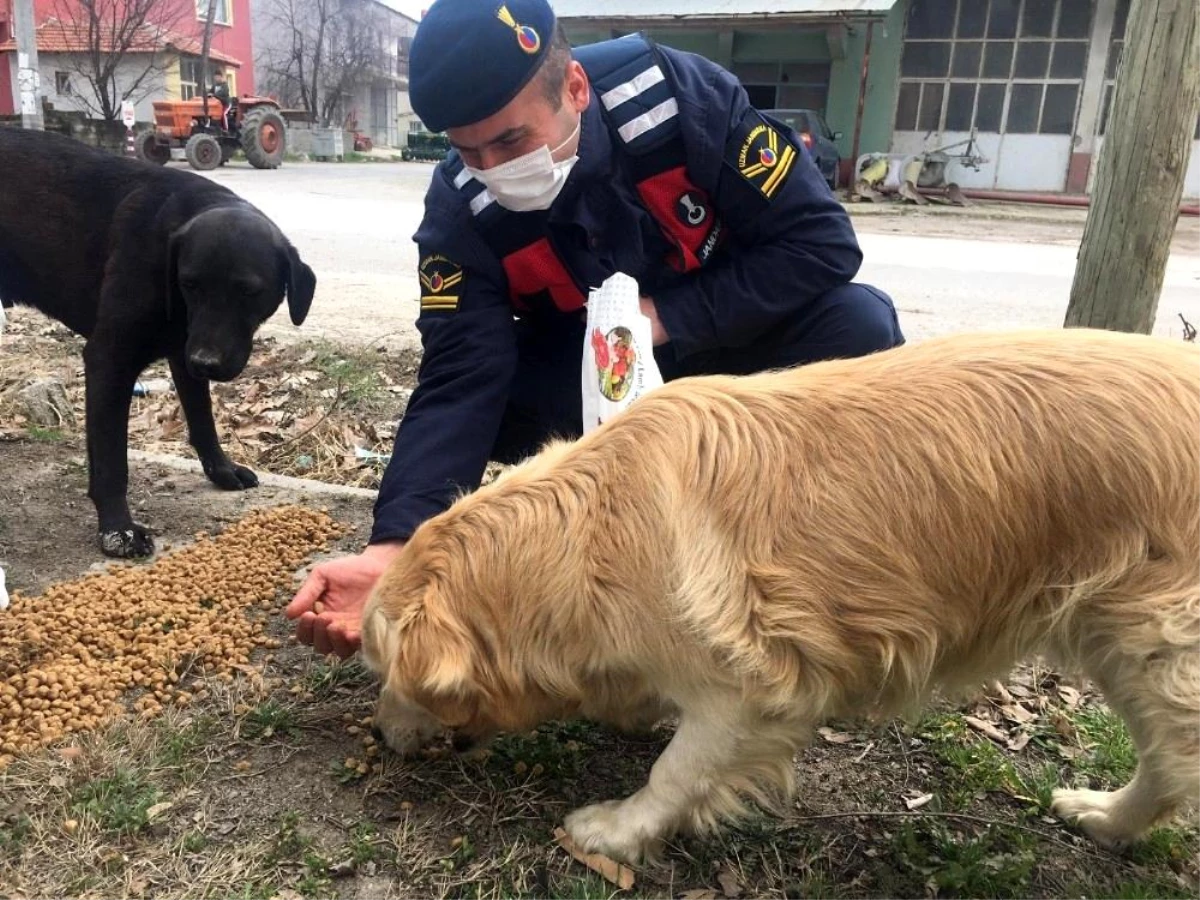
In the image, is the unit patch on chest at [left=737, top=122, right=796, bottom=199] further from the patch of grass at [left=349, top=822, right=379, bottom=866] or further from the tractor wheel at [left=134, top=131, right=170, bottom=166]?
the tractor wheel at [left=134, top=131, right=170, bottom=166]

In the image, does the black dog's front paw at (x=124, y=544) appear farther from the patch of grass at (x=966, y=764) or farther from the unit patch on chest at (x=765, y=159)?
the patch of grass at (x=966, y=764)

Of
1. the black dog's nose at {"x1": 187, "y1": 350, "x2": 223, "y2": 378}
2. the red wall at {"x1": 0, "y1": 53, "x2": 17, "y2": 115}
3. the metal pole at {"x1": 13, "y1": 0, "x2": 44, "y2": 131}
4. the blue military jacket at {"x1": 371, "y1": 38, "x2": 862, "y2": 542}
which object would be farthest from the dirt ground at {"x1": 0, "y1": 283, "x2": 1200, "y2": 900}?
the red wall at {"x1": 0, "y1": 53, "x2": 17, "y2": 115}

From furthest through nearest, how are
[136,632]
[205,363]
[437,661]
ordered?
[205,363] < [136,632] < [437,661]

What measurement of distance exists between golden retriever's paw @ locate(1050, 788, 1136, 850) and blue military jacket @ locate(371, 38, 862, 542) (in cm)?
158

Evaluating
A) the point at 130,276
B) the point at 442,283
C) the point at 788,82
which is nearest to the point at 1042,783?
the point at 442,283

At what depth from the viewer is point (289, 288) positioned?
14.1 feet

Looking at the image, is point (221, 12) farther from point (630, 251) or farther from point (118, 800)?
point (118, 800)

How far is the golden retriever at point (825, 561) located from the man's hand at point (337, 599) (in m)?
0.30

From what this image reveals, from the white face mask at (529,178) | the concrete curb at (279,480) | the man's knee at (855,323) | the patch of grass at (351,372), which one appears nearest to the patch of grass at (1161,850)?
the man's knee at (855,323)

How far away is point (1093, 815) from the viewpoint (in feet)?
8.01

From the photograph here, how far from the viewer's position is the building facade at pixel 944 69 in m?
24.8

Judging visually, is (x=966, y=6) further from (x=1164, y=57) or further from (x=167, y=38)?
(x=167, y=38)

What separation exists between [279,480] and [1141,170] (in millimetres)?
3810

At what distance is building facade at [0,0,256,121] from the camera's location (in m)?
34.0
